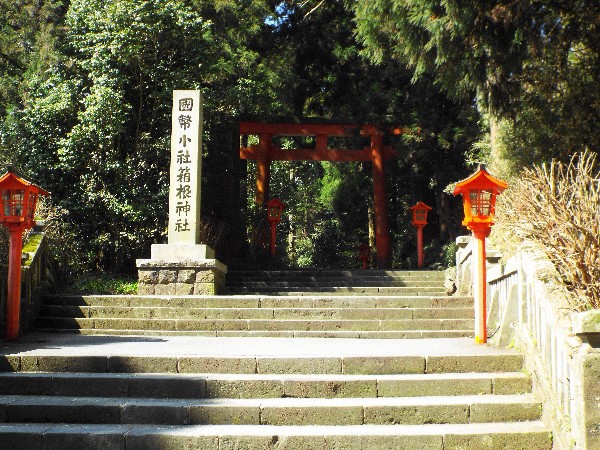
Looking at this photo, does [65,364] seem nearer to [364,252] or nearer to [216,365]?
[216,365]

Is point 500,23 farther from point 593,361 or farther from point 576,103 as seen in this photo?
point 593,361

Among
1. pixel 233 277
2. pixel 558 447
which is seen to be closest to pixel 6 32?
pixel 233 277

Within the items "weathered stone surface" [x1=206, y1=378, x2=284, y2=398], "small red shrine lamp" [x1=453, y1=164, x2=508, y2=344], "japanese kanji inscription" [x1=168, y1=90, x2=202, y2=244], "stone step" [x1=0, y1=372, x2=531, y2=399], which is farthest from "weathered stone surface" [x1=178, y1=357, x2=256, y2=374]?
"japanese kanji inscription" [x1=168, y1=90, x2=202, y2=244]

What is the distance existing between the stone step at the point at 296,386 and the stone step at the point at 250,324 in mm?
3475

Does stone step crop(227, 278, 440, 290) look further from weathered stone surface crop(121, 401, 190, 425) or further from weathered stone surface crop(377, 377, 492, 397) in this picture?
weathered stone surface crop(121, 401, 190, 425)

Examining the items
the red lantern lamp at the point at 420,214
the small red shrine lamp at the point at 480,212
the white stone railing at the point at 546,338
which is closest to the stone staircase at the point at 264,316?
the small red shrine lamp at the point at 480,212

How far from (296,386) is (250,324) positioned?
3.82 metres

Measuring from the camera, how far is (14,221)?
834cm

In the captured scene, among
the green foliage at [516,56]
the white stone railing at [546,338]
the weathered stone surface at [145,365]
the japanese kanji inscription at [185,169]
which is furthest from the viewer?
the japanese kanji inscription at [185,169]

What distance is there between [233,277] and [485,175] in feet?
24.7

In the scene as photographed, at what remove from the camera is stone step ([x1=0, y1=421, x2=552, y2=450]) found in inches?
202

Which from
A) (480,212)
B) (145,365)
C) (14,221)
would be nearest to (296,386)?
(145,365)

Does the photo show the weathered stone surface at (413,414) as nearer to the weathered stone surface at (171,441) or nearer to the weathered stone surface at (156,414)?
the weathered stone surface at (171,441)

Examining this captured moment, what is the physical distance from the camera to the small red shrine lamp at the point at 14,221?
834 cm
